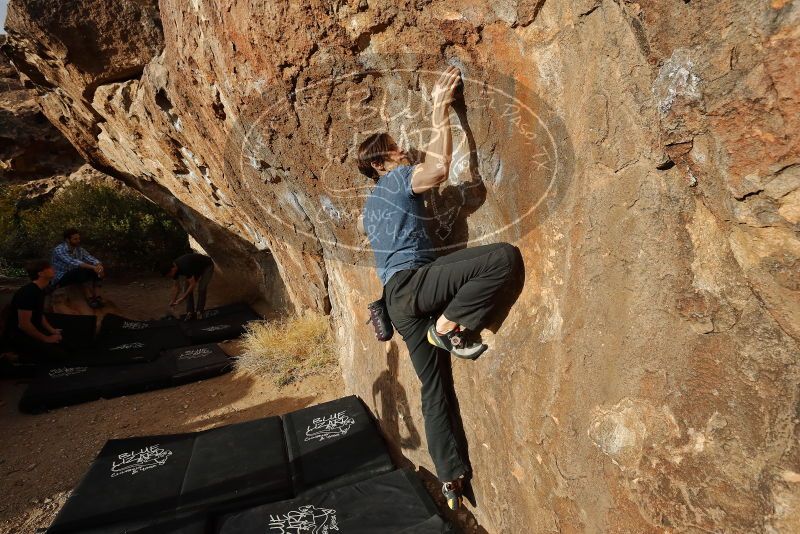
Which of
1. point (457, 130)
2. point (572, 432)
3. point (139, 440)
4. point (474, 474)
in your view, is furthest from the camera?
point (139, 440)

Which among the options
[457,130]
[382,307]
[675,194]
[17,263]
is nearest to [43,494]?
[382,307]

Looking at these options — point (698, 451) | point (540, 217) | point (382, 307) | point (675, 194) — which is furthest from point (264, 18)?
point (698, 451)

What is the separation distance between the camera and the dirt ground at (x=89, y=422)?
3520mm

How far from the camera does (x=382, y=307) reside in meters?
2.58

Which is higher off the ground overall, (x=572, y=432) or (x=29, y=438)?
(x=572, y=432)

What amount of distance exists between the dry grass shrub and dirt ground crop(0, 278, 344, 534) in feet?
0.43

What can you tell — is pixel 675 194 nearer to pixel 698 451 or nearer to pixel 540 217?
pixel 540 217

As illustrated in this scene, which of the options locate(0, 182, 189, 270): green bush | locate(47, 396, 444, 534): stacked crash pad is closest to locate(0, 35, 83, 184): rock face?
locate(0, 182, 189, 270): green bush

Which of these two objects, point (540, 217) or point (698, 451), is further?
point (540, 217)

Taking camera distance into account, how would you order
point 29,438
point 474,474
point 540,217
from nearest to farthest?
point 540,217 → point 474,474 → point 29,438

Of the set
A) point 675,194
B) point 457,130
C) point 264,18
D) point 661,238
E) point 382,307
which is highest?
point 264,18

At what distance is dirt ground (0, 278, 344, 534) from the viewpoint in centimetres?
352

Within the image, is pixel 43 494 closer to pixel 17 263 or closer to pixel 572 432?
pixel 572 432

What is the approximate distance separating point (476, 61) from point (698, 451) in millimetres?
1648
